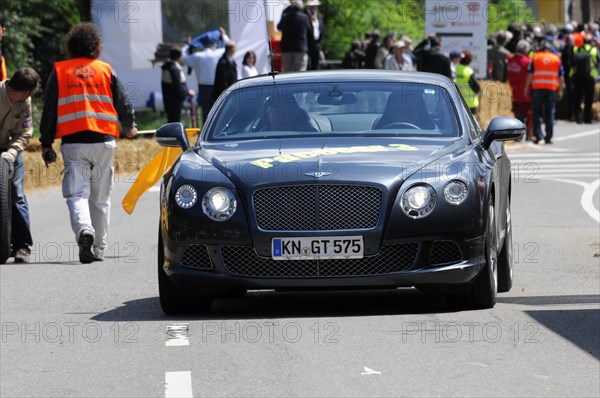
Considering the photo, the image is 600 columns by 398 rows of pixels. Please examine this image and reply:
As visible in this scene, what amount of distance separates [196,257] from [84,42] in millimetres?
4469

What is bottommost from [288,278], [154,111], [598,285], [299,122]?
[154,111]

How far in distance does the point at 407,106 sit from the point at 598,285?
6.51ft

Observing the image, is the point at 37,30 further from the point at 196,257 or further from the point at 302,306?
the point at 196,257

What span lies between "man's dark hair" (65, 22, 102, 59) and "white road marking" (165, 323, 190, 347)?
4505 mm

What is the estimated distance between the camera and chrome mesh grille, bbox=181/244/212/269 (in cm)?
912

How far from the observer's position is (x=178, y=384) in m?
7.41

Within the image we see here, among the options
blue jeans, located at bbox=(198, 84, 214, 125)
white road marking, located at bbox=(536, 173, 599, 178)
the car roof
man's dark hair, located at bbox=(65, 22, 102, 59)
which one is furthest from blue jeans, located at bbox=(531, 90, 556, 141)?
the car roof

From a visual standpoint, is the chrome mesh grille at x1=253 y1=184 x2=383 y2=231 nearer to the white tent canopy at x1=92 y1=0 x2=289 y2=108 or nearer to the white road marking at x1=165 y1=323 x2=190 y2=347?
the white road marking at x1=165 y1=323 x2=190 y2=347

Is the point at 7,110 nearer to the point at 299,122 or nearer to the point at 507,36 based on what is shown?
the point at 299,122

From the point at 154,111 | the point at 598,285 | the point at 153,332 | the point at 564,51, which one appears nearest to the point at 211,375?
the point at 153,332

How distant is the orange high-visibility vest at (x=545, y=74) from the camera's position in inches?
1159

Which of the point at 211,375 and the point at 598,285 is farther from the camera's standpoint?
the point at 598,285

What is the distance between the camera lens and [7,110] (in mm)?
13375

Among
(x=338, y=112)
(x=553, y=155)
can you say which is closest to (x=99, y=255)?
(x=338, y=112)
